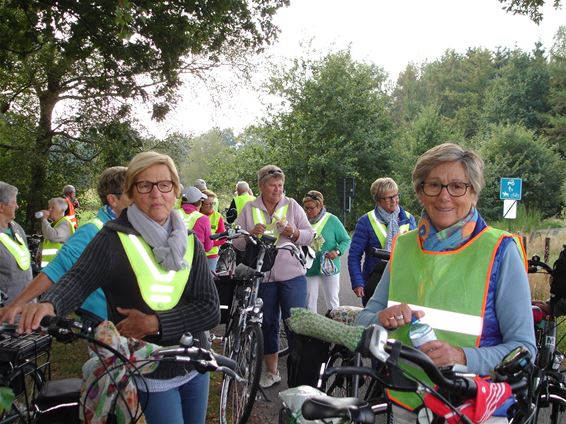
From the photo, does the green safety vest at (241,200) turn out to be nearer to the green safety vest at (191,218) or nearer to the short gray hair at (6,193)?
the green safety vest at (191,218)

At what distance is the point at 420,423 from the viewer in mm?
2281

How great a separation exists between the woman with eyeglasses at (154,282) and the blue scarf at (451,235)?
1074mm

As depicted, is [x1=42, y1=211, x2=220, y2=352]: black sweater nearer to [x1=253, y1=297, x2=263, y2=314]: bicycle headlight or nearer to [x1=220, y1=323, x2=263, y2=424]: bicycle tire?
[x1=220, y1=323, x2=263, y2=424]: bicycle tire

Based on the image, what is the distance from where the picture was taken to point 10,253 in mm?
5863

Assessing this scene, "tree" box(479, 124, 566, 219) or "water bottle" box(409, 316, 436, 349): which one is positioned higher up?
"tree" box(479, 124, 566, 219)

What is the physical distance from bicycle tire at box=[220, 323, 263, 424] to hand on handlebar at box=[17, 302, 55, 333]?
285 cm

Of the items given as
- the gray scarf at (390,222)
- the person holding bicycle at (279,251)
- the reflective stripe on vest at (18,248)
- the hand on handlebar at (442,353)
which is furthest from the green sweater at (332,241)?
the hand on handlebar at (442,353)

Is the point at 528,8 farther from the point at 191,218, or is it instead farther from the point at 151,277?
the point at 151,277

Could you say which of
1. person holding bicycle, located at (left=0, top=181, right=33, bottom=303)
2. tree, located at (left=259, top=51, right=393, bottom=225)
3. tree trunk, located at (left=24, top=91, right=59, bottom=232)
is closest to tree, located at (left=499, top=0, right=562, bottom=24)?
person holding bicycle, located at (left=0, top=181, right=33, bottom=303)

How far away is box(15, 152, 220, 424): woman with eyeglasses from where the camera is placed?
9.12 ft

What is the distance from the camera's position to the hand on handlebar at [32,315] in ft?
7.84

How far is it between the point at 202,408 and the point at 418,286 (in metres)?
1.27

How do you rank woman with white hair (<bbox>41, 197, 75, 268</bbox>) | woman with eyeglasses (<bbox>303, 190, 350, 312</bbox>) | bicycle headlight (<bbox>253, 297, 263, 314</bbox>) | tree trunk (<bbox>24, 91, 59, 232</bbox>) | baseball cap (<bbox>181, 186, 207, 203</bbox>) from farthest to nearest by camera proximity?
1. tree trunk (<bbox>24, 91, 59, 232</bbox>)
2. baseball cap (<bbox>181, 186, 207, 203</bbox>)
3. woman with white hair (<bbox>41, 197, 75, 268</bbox>)
4. woman with eyeglasses (<bbox>303, 190, 350, 312</bbox>)
5. bicycle headlight (<bbox>253, 297, 263, 314</bbox>)

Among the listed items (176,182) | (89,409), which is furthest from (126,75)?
(89,409)
